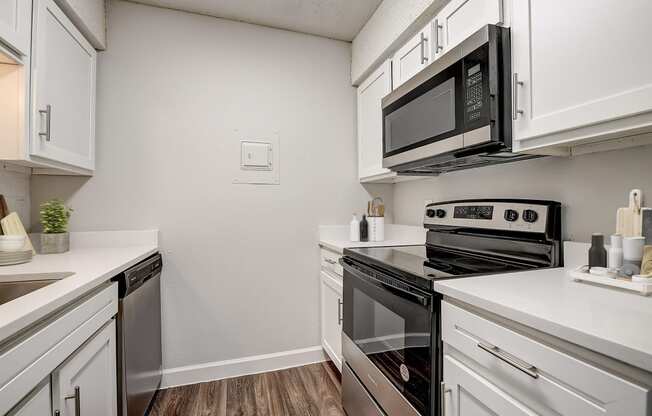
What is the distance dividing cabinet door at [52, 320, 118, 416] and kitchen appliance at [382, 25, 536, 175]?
4.85 feet

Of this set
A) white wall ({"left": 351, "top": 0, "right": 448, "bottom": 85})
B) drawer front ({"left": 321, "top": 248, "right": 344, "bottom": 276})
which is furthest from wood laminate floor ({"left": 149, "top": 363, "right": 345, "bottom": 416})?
white wall ({"left": 351, "top": 0, "right": 448, "bottom": 85})

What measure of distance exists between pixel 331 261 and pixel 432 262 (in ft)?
2.72

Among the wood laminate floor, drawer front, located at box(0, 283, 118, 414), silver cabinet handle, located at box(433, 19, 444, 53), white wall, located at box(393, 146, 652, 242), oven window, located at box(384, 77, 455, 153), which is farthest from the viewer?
the wood laminate floor

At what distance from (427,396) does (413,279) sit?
0.36 meters

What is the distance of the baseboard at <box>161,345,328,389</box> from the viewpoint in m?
2.00

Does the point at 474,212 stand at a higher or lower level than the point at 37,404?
higher

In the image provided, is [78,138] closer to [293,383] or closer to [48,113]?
A: [48,113]

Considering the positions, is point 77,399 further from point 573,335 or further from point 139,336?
point 573,335

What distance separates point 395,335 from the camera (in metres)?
1.20

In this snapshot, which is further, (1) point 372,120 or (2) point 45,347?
(1) point 372,120

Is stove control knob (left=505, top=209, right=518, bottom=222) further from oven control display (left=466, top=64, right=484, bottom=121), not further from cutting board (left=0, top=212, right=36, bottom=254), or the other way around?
cutting board (left=0, top=212, right=36, bottom=254)

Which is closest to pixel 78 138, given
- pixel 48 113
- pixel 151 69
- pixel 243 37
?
pixel 48 113

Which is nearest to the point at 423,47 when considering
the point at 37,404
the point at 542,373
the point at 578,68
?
the point at 578,68

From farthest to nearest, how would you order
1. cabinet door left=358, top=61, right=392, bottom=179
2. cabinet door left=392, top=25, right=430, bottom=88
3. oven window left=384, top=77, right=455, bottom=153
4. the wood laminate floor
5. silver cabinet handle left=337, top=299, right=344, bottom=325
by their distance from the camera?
cabinet door left=358, top=61, right=392, bottom=179, silver cabinet handle left=337, top=299, right=344, bottom=325, the wood laminate floor, cabinet door left=392, top=25, right=430, bottom=88, oven window left=384, top=77, right=455, bottom=153
